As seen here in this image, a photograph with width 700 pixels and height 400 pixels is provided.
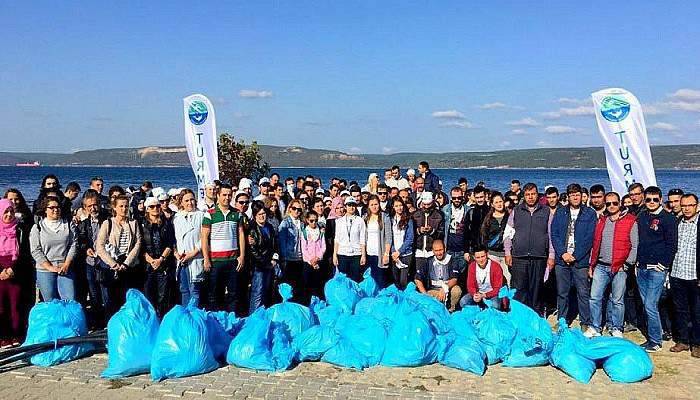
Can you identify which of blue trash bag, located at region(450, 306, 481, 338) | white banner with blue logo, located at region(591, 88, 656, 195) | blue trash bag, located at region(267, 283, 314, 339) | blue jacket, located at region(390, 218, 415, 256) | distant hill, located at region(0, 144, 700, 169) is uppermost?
distant hill, located at region(0, 144, 700, 169)

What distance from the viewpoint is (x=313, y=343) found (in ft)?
18.6

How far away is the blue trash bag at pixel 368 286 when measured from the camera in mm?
6992

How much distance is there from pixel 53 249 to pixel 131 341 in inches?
60.8

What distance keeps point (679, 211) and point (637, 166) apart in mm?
1833

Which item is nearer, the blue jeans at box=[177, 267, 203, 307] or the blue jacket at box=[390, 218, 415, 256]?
the blue jeans at box=[177, 267, 203, 307]

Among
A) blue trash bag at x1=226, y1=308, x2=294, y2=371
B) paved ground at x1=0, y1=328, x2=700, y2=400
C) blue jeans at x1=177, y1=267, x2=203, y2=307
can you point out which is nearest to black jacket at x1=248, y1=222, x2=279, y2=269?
blue jeans at x1=177, y1=267, x2=203, y2=307

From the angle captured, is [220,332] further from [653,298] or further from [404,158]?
[404,158]

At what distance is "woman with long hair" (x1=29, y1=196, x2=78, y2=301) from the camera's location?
585 centimetres

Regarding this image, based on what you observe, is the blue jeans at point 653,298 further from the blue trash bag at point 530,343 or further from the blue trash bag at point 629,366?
the blue trash bag at point 530,343

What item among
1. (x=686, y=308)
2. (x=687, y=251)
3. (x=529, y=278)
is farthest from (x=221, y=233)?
(x=686, y=308)

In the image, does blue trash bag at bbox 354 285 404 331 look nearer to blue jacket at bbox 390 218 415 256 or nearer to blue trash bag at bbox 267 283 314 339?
blue trash bag at bbox 267 283 314 339

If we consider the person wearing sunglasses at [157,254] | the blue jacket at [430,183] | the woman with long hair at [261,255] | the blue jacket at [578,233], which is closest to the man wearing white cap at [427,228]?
the blue jacket at [578,233]

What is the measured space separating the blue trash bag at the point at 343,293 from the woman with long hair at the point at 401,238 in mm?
891

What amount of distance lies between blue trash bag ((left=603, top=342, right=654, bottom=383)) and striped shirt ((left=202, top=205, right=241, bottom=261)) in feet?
13.6
